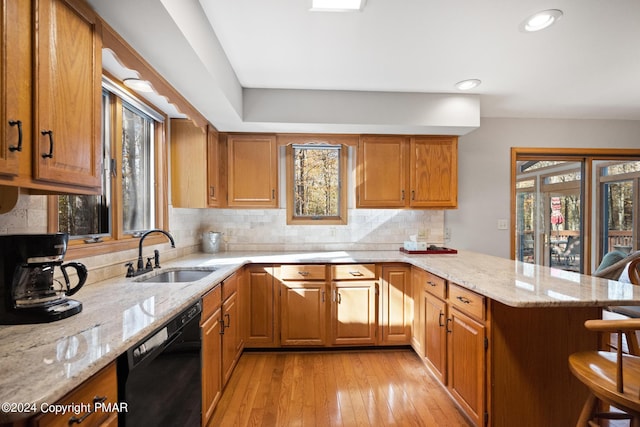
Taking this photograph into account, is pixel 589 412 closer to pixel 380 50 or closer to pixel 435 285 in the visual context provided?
pixel 435 285

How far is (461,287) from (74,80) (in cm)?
227

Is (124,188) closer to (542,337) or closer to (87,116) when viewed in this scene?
(87,116)

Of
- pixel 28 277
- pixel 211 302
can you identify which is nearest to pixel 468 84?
pixel 211 302

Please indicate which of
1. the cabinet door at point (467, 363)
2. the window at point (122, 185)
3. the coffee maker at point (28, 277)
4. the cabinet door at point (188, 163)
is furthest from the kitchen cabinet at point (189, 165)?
the cabinet door at point (467, 363)

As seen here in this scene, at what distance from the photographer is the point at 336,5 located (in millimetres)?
1761

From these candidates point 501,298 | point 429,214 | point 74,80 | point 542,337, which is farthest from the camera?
point 429,214

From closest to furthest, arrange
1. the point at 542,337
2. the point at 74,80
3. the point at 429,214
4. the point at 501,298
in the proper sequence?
the point at 74,80, the point at 501,298, the point at 542,337, the point at 429,214

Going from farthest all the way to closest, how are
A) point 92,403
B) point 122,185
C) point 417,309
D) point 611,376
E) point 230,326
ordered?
point 417,309 → point 230,326 → point 122,185 → point 611,376 → point 92,403

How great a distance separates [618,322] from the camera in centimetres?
119

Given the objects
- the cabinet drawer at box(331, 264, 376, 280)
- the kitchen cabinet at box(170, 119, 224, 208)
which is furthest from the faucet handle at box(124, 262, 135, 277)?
the cabinet drawer at box(331, 264, 376, 280)

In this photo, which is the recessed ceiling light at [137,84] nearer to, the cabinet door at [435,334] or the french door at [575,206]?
the cabinet door at [435,334]

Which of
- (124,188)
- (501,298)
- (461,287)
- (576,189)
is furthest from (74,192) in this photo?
(576,189)

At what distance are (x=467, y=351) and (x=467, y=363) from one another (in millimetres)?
72

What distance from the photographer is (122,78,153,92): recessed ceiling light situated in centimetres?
200
